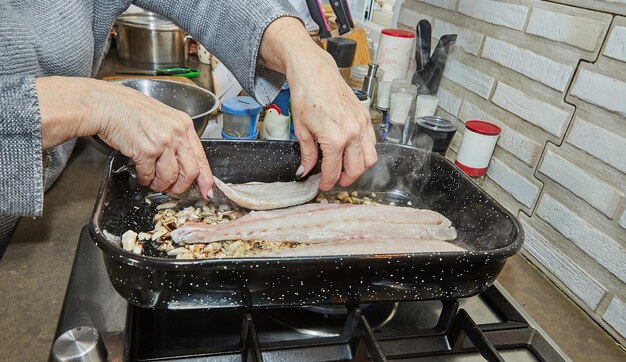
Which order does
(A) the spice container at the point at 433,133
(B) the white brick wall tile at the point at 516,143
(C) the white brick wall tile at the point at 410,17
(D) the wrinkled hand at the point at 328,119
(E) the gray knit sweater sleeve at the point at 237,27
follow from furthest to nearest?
(C) the white brick wall tile at the point at 410,17, (A) the spice container at the point at 433,133, (B) the white brick wall tile at the point at 516,143, (E) the gray knit sweater sleeve at the point at 237,27, (D) the wrinkled hand at the point at 328,119

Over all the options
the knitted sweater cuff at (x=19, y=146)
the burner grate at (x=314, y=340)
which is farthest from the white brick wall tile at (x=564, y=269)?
the knitted sweater cuff at (x=19, y=146)

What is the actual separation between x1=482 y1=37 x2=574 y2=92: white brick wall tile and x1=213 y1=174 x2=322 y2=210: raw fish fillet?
22.8 inches

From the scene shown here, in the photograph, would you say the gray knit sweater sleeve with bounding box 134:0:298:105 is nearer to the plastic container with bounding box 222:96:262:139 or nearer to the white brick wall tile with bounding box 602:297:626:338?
the plastic container with bounding box 222:96:262:139

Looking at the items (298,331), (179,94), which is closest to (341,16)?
(179,94)

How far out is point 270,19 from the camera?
35.2 inches

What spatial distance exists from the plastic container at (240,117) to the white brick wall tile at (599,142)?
78cm

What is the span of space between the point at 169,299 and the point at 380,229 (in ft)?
1.50

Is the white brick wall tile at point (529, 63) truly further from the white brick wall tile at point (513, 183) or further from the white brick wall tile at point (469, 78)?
the white brick wall tile at point (513, 183)

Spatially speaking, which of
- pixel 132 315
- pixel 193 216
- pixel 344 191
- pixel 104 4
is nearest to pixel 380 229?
pixel 344 191

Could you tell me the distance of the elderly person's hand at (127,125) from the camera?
631 mm

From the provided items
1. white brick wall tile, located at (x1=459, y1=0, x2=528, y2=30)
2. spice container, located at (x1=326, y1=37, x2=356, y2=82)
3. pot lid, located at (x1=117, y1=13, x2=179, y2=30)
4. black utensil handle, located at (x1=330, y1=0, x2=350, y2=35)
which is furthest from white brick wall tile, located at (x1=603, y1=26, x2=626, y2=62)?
pot lid, located at (x1=117, y1=13, x2=179, y2=30)

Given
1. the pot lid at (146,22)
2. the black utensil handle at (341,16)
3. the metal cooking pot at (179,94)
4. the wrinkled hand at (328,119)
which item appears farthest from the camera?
the pot lid at (146,22)

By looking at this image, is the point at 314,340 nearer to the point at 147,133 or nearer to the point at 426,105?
the point at 147,133

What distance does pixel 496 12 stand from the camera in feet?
3.83
